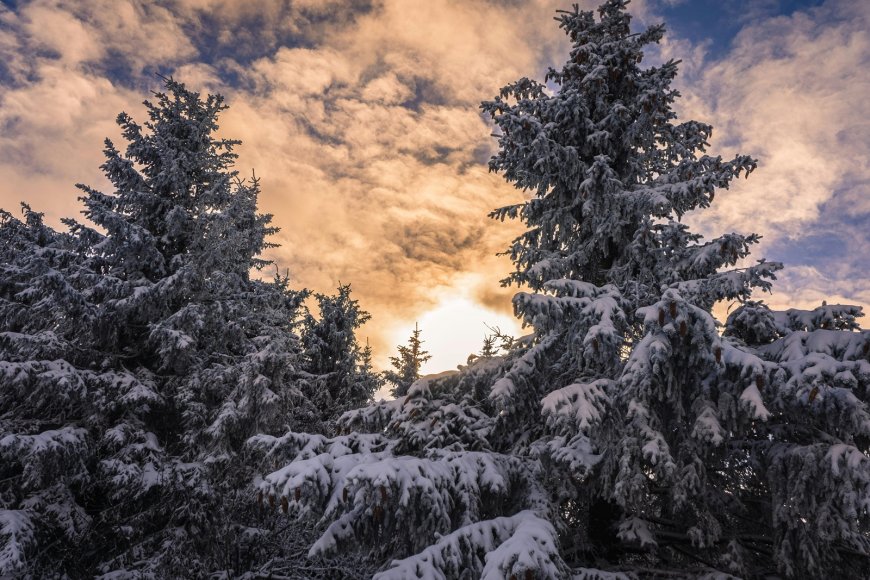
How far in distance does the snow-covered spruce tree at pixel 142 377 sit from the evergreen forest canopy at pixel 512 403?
81 mm

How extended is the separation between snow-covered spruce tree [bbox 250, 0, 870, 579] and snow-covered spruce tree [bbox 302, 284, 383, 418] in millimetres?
13209

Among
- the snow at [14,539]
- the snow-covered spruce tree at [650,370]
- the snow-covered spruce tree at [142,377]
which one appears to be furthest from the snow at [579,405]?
the snow at [14,539]

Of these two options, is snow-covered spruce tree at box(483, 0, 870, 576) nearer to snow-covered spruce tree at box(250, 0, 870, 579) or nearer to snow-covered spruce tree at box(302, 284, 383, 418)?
snow-covered spruce tree at box(250, 0, 870, 579)

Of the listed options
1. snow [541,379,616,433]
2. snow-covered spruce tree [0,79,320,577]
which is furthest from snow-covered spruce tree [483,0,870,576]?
snow-covered spruce tree [0,79,320,577]

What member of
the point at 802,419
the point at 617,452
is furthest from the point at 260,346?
the point at 802,419

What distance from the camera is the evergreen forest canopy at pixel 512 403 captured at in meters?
5.28

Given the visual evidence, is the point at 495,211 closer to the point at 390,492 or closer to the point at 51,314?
the point at 390,492

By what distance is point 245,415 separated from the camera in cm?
1290

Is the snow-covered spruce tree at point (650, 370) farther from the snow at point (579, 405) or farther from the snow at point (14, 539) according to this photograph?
the snow at point (14, 539)

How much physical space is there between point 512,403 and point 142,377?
1076cm

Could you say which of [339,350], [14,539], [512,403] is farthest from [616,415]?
[339,350]

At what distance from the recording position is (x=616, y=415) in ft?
19.3

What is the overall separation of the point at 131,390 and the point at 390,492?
975cm

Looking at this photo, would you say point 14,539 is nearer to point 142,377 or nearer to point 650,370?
point 142,377
